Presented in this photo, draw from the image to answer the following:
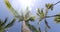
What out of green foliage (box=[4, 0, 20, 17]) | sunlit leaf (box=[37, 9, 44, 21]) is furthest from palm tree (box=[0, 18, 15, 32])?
sunlit leaf (box=[37, 9, 44, 21])

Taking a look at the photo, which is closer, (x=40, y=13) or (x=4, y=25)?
(x=4, y=25)

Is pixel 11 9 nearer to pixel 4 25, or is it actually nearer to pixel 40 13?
pixel 4 25

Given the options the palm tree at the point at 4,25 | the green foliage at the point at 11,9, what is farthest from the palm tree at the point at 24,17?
the palm tree at the point at 4,25

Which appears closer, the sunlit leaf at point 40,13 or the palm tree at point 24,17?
the palm tree at point 24,17

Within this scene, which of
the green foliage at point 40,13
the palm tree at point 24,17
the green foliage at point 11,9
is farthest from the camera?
the green foliage at point 40,13

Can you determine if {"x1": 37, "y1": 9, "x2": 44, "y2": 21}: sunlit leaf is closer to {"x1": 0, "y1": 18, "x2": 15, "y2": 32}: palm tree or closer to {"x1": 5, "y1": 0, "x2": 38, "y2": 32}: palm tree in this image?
{"x1": 5, "y1": 0, "x2": 38, "y2": 32}: palm tree

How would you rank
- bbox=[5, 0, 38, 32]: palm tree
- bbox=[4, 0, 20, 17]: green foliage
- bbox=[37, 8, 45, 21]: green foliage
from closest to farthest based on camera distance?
bbox=[4, 0, 20, 17]: green foliage
bbox=[5, 0, 38, 32]: palm tree
bbox=[37, 8, 45, 21]: green foliage

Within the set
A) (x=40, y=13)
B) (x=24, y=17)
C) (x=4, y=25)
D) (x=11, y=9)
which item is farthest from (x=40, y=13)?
(x=4, y=25)

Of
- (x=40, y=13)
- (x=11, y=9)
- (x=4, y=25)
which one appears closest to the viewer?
(x=11, y=9)

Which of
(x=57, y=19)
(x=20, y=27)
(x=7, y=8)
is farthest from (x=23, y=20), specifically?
(x=57, y=19)

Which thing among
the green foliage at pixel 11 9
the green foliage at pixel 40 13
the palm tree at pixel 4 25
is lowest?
the palm tree at pixel 4 25

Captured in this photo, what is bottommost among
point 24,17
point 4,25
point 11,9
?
point 4,25

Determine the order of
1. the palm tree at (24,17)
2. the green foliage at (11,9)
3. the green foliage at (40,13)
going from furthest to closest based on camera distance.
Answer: the green foliage at (40,13) → the palm tree at (24,17) → the green foliage at (11,9)

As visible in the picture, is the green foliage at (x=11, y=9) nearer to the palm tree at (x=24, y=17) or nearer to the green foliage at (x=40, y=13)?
A: the palm tree at (x=24, y=17)
